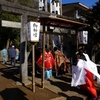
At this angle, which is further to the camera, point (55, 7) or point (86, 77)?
point (55, 7)

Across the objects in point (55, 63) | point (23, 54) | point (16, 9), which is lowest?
point (55, 63)

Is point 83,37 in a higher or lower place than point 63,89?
higher

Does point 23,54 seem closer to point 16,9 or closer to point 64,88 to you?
point 16,9

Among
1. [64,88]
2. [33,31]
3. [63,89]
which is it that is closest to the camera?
[33,31]

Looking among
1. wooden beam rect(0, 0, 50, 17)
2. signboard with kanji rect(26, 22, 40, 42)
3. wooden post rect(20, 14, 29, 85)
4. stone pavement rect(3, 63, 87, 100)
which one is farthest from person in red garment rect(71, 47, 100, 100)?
wooden beam rect(0, 0, 50, 17)

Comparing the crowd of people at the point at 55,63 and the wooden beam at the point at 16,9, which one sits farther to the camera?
the crowd of people at the point at 55,63

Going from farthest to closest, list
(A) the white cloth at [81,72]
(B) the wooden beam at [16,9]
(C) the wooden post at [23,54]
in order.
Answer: (C) the wooden post at [23,54], (B) the wooden beam at [16,9], (A) the white cloth at [81,72]

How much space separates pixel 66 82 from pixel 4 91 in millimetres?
3059

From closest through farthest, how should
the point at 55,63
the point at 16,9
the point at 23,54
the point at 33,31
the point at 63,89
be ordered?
1. the point at 33,31
2. the point at 63,89
3. the point at 16,9
4. the point at 23,54
5. the point at 55,63

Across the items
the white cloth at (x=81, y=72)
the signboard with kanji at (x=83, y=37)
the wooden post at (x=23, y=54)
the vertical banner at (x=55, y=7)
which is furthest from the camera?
the vertical banner at (x=55, y=7)

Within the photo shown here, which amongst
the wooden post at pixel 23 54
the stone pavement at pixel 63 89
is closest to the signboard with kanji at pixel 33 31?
the wooden post at pixel 23 54

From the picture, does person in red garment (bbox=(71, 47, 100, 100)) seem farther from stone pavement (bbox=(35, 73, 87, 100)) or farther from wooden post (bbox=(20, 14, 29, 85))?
wooden post (bbox=(20, 14, 29, 85))

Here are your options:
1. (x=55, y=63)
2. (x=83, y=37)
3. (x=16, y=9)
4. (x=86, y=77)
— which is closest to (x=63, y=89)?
(x=86, y=77)

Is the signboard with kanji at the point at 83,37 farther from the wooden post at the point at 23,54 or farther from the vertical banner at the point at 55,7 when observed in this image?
the wooden post at the point at 23,54
